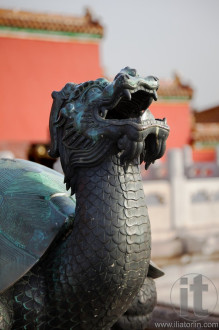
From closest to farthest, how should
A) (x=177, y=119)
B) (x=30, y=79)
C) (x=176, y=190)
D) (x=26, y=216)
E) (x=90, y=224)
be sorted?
(x=90, y=224)
(x=26, y=216)
(x=176, y=190)
(x=30, y=79)
(x=177, y=119)

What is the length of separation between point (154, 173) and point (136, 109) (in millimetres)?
5030

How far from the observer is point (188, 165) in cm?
696

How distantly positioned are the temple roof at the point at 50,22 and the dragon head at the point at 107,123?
7909mm

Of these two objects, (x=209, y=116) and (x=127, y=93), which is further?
(x=209, y=116)

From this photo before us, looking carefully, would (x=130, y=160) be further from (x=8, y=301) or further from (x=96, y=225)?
(x=8, y=301)

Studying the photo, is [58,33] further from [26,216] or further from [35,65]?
[26,216]

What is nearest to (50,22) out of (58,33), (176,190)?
(58,33)

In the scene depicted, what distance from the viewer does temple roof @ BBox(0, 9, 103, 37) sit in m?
9.21

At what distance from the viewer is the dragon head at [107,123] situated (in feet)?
5.16

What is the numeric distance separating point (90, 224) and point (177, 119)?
986 cm

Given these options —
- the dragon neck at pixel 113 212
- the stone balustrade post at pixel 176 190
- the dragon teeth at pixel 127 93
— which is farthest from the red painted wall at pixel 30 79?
the dragon teeth at pixel 127 93

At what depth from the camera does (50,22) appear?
31.0 ft

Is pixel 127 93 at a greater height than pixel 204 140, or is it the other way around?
pixel 204 140

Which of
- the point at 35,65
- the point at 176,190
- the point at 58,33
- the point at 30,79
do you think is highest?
the point at 58,33
